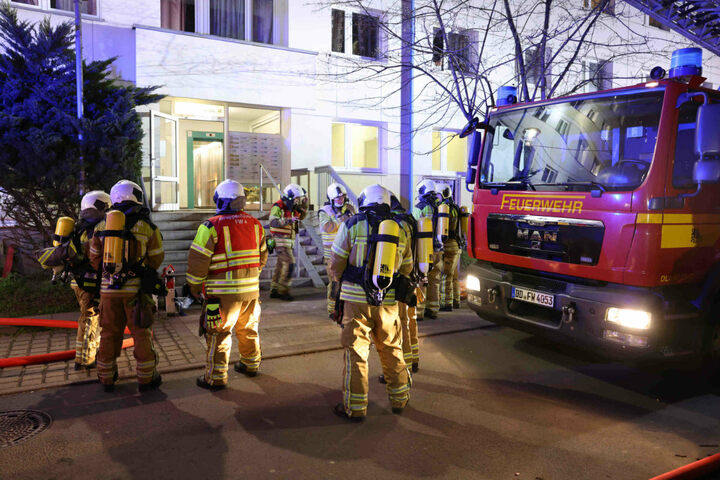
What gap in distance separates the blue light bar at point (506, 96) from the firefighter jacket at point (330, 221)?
2.88 meters

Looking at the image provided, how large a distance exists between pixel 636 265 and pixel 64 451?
4773mm

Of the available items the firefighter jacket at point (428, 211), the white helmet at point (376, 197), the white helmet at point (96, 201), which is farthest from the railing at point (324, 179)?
the white helmet at point (376, 197)

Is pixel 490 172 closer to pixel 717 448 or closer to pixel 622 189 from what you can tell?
pixel 622 189

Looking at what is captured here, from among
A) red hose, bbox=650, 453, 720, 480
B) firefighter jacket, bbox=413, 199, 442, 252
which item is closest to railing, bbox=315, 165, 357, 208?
firefighter jacket, bbox=413, 199, 442, 252

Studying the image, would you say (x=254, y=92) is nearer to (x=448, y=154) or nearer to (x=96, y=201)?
(x=448, y=154)

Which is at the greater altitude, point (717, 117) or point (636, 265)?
point (717, 117)

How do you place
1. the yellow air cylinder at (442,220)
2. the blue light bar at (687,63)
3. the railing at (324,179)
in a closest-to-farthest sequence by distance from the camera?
the blue light bar at (687,63) < the yellow air cylinder at (442,220) < the railing at (324,179)

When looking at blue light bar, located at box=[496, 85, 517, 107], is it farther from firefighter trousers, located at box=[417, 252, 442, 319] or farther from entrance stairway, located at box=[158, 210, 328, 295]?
entrance stairway, located at box=[158, 210, 328, 295]

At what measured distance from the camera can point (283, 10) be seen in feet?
45.2

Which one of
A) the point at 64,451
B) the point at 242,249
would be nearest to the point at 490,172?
the point at 242,249

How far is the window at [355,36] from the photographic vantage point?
1437 cm

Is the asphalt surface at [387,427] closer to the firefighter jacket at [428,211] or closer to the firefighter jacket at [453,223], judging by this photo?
the firefighter jacket at [428,211]

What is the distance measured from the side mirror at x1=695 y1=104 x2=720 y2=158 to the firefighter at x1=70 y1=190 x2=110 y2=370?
554cm

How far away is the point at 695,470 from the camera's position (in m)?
3.37
